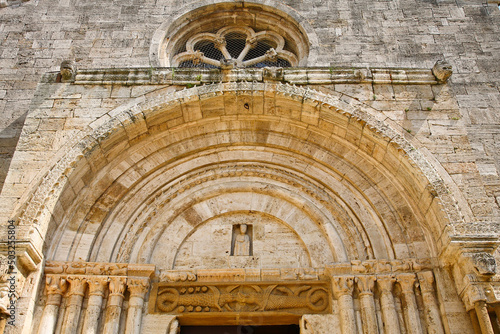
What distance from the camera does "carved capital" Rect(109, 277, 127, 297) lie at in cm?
606

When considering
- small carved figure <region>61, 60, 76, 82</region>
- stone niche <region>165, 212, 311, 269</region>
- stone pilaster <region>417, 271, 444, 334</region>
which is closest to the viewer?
stone pilaster <region>417, 271, 444, 334</region>

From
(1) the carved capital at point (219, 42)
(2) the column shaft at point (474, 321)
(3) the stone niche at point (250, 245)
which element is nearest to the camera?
(2) the column shaft at point (474, 321)

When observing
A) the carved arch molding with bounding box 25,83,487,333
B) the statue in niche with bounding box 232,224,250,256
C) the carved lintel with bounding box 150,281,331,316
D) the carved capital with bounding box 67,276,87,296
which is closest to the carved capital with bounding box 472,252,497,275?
the carved arch molding with bounding box 25,83,487,333

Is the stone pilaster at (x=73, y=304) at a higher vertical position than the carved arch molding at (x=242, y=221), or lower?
lower

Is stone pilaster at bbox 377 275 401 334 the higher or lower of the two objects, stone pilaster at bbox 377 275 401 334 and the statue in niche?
the lower

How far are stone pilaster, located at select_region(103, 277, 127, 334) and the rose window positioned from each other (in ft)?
15.0

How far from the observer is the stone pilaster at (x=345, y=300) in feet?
19.0

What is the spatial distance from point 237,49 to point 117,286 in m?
5.63

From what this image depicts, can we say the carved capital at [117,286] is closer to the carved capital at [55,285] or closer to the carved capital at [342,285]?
the carved capital at [55,285]

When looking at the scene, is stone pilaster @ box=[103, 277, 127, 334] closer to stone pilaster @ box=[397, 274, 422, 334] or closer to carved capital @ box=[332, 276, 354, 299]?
carved capital @ box=[332, 276, 354, 299]

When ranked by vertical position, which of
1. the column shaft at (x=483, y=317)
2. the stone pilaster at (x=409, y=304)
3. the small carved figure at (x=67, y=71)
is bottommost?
the column shaft at (x=483, y=317)

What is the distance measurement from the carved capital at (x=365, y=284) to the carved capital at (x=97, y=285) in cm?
318

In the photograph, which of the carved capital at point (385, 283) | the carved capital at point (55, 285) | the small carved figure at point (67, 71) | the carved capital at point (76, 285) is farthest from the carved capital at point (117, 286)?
the small carved figure at point (67, 71)

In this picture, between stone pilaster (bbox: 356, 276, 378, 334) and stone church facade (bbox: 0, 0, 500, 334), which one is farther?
stone church facade (bbox: 0, 0, 500, 334)
